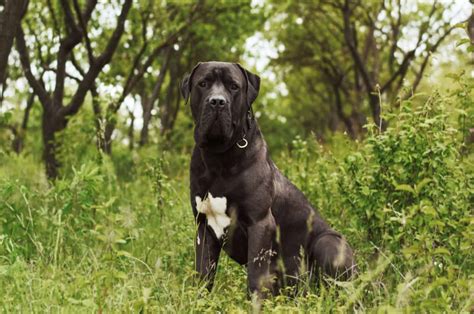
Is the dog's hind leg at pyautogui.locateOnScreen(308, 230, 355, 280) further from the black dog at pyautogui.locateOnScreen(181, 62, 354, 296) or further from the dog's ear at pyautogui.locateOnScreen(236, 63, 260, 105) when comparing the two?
the dog's ear at pyautogui.locateOnScreen(236, 63, 260, 105)

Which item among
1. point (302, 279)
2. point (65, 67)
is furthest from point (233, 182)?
point (65, 67)

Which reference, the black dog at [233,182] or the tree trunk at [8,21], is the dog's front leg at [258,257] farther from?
the tree trunk at [8,21]

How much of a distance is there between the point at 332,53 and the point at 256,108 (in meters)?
9.95

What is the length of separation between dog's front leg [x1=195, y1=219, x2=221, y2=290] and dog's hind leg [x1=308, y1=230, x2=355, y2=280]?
755 mm

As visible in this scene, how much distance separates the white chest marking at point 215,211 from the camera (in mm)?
4566

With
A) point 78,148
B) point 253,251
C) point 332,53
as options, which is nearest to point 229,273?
point 253,251

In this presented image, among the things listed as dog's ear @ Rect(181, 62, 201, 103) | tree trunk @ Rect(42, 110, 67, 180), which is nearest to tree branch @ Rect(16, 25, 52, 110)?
tree trunk @ Rect(42, 110, 67, 180)

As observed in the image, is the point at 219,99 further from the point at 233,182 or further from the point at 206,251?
the point at 206,251

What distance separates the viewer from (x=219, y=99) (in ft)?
14.5

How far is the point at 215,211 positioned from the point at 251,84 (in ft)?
3.11

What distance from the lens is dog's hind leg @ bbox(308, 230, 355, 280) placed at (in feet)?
16.0

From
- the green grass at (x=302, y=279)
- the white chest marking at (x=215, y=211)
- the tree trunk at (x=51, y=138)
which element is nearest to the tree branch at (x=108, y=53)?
the tree trunk at (x=51, y=138)

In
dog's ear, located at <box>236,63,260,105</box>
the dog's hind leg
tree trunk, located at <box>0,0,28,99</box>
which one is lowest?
the dog's hind leg

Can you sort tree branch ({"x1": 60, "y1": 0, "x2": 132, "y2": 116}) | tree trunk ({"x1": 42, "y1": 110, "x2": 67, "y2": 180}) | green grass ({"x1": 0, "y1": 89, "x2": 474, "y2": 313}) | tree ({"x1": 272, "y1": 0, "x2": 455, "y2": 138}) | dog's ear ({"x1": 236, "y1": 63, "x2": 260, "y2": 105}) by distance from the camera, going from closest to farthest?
green grass ({"x1": 0, "y1": 89, "x2": 474, "y2": 313}) → dog's ear ({"x1": 236, "y1": 63, "x2": 260, "y2": 105}) → tree branch ({"x1": 60, "y1": 0, "x2": 132, "y2": 116}) → tree trunk ({"x1": 42, "y1": 110, "x2": 67, "y2": 180}) → tree ({"x1": 272, "y1": 0, "x2": 455, "y2": 138})
